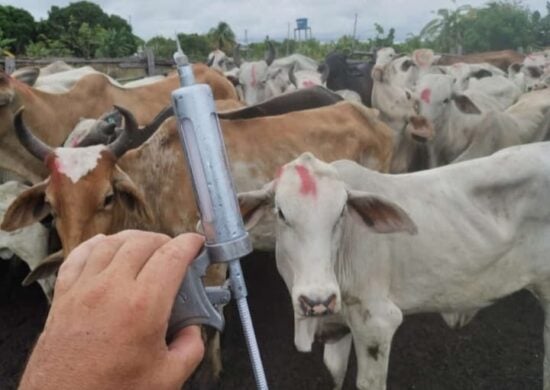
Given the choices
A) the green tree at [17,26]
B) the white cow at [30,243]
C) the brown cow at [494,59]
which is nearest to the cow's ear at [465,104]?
the white cow at [30,243]

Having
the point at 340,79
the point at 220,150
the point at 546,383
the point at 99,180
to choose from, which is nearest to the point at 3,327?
the point at 99,180

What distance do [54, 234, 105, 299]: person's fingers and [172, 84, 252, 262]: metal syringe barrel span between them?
0.22 metres

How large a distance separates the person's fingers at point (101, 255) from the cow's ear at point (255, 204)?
171cm

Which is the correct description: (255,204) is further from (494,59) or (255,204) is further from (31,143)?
(494,59)

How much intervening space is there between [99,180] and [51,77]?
15.4 feet

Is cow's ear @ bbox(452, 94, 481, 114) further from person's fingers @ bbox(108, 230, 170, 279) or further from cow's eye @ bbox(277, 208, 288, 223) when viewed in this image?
person's fingers @ bbox(108, 230, 170, 279)

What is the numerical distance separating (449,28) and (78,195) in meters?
23.0

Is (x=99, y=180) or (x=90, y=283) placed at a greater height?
(x=90, y=283)

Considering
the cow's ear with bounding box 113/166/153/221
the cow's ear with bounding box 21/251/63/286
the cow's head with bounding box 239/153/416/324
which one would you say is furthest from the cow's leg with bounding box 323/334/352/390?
the cow's ear with bounding box 21/251/63/286

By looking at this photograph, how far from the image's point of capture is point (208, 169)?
1112 millimetres

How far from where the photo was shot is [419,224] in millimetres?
3006

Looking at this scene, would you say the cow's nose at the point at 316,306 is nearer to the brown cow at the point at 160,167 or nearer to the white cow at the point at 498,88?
the brown cow at the point at 160,167

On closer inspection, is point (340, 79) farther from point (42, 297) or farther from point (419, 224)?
point (419, 224)

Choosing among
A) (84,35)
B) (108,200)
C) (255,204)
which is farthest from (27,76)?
(84,35)
